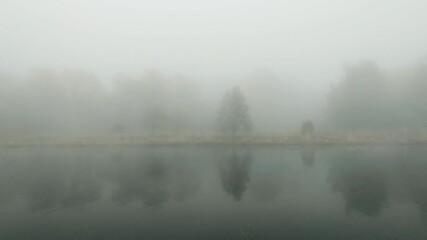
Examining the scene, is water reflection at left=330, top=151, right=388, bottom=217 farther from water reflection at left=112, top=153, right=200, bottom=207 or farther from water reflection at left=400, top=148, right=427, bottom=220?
water reflection at left=112, top=153, right=200, bottom=207

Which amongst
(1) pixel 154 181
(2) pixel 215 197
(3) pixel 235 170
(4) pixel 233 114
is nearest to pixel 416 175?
(3) pixel 235 170

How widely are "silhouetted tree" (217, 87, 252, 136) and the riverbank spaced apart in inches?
102

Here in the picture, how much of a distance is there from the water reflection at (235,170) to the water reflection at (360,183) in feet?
35.7

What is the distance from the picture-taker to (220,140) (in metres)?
82.4

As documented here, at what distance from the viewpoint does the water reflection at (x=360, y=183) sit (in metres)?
31.8

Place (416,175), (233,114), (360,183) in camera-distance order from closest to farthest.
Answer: (360,183) → (416,175) → (233,114)

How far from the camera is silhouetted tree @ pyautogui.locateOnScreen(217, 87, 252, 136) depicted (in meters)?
Result: 82.6

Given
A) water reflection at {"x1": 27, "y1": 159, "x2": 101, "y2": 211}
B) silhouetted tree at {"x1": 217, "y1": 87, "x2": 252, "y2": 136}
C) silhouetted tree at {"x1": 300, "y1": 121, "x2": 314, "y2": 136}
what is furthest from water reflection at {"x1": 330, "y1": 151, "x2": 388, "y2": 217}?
silhouetted tree at {"x1": 217, "y1": 87, "x2": 252, "y2": 136}

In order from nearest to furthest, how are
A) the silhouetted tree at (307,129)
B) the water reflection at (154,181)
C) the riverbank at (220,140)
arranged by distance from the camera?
1. the water reflection at (154,181)
2. the riverbank at (220,140)
3. the silhouetted tree at (307,129)

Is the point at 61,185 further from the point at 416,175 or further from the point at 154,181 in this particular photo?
the point at 416,175

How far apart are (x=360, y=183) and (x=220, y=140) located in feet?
147

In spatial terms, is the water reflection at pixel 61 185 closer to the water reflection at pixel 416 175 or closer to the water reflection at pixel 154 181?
the water reflection at pixel 154 181

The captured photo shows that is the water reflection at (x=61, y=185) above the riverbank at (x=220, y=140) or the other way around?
the other way around

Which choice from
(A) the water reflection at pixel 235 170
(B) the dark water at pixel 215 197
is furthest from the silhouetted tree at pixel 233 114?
(B) the dark water at pixel 215 197
